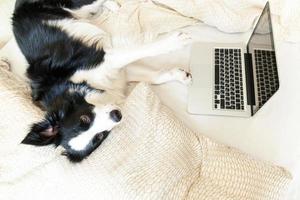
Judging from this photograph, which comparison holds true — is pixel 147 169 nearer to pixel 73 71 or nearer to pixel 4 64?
pixel 73 71

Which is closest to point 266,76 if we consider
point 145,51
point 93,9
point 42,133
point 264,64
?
point 264,64

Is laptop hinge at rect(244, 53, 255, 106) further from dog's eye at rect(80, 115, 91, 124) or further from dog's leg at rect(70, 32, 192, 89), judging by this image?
dog's eye at rect(80, 115, 91, 124)

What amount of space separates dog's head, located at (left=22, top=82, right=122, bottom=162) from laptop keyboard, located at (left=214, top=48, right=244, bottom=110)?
46cm

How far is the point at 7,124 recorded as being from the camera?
130 cm

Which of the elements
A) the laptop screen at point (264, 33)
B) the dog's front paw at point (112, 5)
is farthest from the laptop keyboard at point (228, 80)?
the dog's front paw at point (112, 5)

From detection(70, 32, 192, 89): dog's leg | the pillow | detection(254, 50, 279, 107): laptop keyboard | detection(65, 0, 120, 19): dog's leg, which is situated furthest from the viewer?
detection(65, 0, 120, 19): dog's leg

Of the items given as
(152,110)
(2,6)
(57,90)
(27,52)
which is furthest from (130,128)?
(2,6)

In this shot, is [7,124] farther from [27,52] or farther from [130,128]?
[130,128]

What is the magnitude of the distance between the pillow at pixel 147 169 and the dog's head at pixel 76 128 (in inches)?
1.5

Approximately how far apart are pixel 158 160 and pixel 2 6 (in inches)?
48.3

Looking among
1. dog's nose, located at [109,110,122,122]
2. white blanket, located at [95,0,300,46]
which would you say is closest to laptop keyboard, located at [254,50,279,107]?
white blanket, located at [95,0,300,46]

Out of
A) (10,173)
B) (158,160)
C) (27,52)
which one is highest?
(27,52)

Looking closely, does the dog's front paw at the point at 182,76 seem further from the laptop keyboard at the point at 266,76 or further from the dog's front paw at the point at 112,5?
the dog's front paw at the point at 112,5

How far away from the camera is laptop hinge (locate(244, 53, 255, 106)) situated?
1352mm
